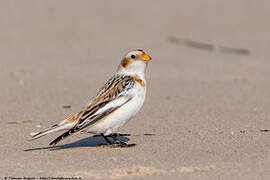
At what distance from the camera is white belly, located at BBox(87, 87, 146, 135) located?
5750 mm

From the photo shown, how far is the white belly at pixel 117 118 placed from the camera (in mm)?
5750

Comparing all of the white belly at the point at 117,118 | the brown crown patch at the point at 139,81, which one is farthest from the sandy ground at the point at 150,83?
the brown crown patch at the point at 139,81

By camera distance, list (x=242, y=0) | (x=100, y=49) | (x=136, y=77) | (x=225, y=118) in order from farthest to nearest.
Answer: (x=242, y=0), (x=100, y=49), (x=225, y=118), (x=136, y=77)

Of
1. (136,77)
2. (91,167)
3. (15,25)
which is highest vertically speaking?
(15,25)

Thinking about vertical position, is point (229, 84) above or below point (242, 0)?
below

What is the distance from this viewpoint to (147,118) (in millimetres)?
7414

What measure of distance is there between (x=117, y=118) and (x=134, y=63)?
77cm

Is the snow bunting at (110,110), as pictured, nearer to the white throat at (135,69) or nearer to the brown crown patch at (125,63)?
the white throat at (135,69)

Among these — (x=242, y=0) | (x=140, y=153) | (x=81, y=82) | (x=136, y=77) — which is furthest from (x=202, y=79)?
(x=242, y=0)

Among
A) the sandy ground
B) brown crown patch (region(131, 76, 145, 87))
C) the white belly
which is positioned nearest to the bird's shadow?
the sandy ground

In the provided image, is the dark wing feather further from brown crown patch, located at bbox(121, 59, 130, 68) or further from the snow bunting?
brown crown patch, located at bbox(121, 59, 130, 68)

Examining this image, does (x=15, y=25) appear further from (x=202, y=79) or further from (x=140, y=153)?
(x=140, y=153)

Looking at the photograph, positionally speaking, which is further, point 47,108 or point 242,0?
point 242,0

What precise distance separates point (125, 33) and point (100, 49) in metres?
1.60
